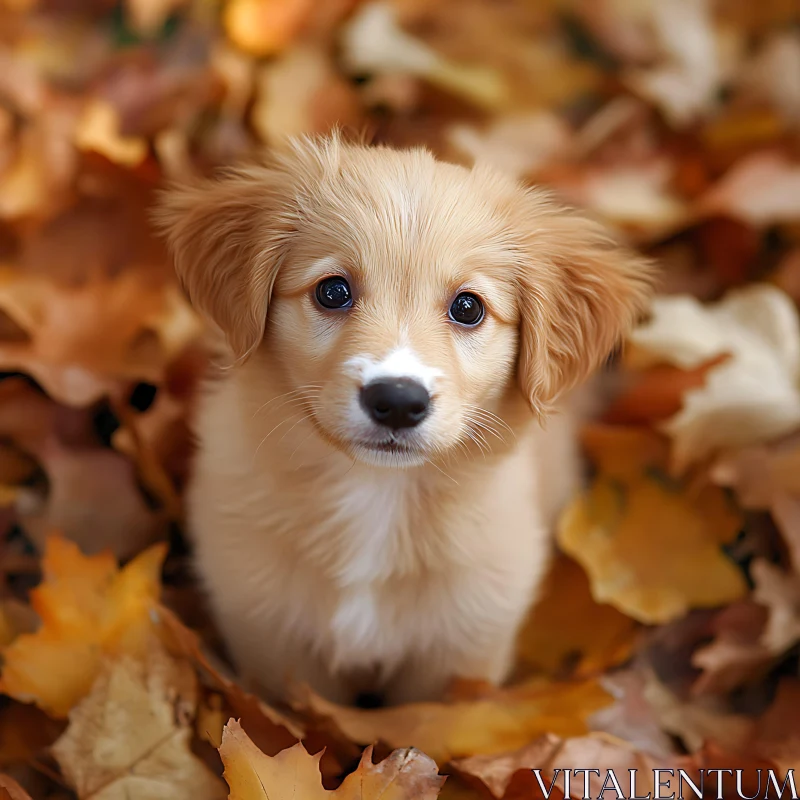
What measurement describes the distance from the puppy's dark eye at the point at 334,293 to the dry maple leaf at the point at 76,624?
840 millimetres

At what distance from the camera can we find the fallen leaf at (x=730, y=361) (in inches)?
102

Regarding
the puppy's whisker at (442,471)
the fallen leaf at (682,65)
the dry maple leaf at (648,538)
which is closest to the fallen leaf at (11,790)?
the puppy's whisker at (442,471)

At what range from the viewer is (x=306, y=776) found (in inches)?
67.4

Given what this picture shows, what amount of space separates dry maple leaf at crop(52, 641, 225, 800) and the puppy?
270 millimetres

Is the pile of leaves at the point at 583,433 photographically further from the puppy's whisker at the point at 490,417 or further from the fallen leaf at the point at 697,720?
the puppy's whisker at the point at 490,417

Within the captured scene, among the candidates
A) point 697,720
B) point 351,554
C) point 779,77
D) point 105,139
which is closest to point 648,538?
point 697,720

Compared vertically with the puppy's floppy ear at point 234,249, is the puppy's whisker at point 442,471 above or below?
below

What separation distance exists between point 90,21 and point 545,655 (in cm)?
269

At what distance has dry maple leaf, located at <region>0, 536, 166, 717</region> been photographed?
199 centimetres

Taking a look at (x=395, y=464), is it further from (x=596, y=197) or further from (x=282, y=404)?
(x=596, y=197)

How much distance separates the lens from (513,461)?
214cm

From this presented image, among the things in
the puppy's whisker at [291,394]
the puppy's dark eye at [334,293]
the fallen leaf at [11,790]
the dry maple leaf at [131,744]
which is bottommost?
the fallen leaf at [11,790]

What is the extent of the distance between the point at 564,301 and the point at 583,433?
916mm

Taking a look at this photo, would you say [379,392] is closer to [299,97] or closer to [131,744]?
[131,744]
